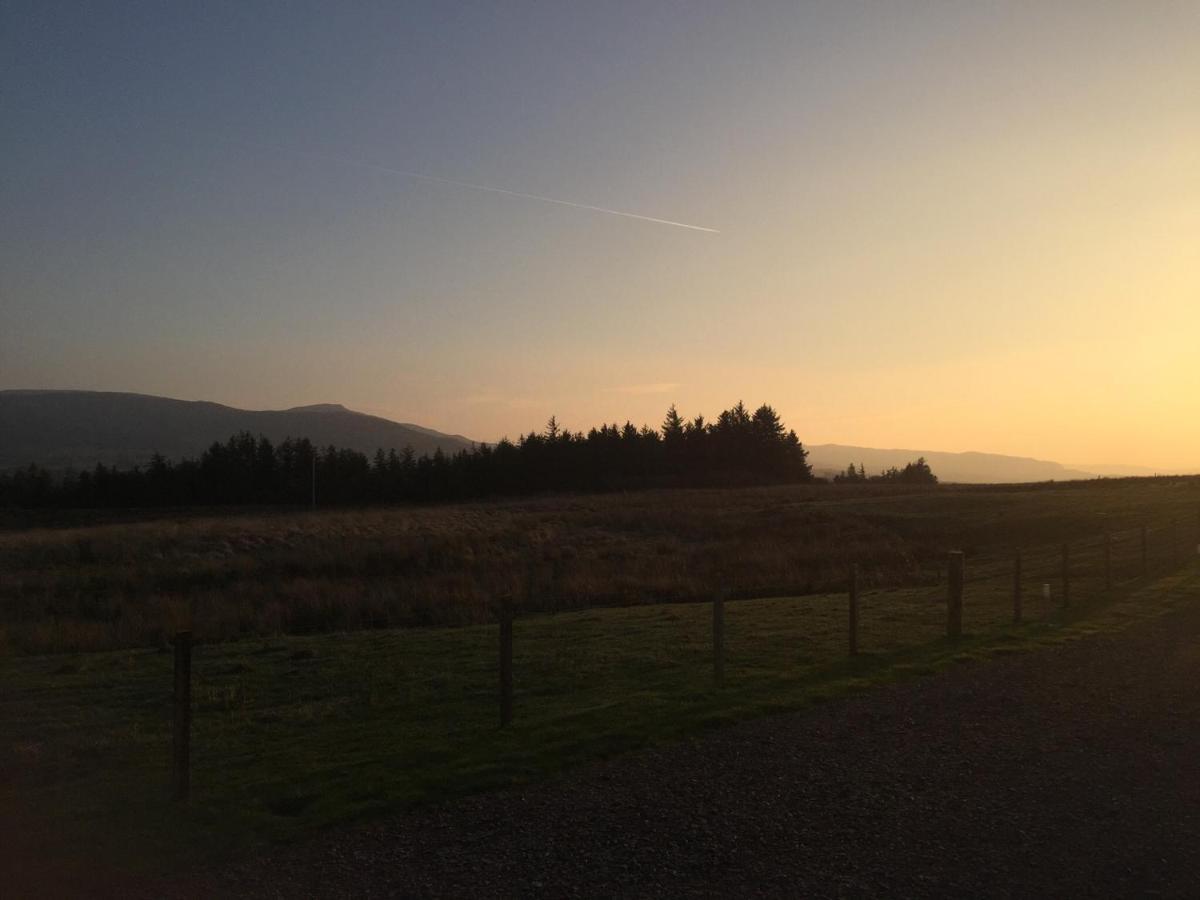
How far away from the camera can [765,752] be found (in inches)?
377

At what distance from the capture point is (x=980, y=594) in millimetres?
23750

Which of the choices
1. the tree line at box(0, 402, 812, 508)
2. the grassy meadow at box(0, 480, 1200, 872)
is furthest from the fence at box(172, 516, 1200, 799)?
the tree line at box(0, 402, 812, 508)

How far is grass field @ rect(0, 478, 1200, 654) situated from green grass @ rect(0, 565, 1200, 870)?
2.49 metres

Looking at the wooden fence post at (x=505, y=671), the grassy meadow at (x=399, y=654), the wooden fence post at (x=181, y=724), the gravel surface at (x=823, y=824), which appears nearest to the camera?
the gravel surface at (x=823, y=824)

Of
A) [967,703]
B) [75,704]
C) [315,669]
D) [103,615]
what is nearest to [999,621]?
[967,703]

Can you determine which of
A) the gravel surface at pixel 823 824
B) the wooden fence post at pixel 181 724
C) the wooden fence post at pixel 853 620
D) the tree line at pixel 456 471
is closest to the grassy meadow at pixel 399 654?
the wooden fence post at pixel 181 724

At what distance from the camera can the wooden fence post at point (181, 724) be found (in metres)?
8.27

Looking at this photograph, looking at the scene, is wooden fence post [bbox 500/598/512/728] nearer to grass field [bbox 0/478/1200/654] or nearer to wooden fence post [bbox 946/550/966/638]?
grass field [bbox 0/478/1200/654]

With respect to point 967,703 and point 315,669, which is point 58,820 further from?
point 967,703

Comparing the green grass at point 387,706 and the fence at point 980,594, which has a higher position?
the fence at point 980,594

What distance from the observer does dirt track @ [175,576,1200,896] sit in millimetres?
6301

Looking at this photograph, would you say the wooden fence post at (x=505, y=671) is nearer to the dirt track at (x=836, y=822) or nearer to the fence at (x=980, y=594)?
the fence at (x=980, y=594)

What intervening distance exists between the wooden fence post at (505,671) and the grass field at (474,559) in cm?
386

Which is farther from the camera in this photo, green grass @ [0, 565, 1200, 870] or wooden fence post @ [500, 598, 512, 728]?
wooden fence post @ [500, 598, 512, 728]
